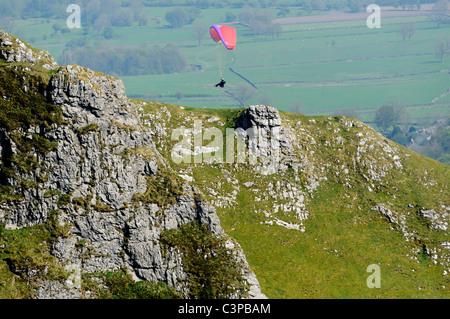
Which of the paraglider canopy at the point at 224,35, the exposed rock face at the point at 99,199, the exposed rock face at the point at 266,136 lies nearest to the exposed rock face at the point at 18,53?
the exposed rock face at the point at 99,199

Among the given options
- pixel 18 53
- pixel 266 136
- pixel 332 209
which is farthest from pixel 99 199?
pixel 332 209

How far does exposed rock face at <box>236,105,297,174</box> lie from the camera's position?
272 ft

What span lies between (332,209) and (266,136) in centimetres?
1566

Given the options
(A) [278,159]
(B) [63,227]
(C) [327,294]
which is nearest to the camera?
(B) [63,227]

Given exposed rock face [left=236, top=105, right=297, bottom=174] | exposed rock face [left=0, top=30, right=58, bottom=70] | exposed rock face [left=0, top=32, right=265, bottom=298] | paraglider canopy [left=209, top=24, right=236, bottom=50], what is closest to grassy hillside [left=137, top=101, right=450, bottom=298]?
exposed rock face [left=236, top=105, right=297, bottom=174]

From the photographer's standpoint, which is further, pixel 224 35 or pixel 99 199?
pixel 224 35

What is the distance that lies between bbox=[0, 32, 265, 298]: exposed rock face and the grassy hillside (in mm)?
11298

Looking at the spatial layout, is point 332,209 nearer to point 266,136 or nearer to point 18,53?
point 266,136

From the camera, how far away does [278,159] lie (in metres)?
82.9

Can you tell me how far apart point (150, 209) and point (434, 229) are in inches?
1804

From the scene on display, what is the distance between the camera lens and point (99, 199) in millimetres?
59500

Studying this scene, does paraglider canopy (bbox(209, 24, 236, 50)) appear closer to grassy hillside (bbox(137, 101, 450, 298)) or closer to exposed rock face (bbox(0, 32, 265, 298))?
grassy hillside (bbox(137, 101, 450, 298))

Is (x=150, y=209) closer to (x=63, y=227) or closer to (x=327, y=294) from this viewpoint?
(x=63, y=227)
